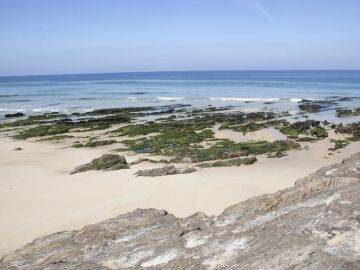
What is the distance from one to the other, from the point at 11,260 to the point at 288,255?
5.13 metres

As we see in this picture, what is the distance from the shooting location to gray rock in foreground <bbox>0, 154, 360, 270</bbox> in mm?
5289

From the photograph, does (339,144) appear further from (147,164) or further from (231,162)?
(147,164)

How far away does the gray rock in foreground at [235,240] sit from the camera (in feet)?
17.4

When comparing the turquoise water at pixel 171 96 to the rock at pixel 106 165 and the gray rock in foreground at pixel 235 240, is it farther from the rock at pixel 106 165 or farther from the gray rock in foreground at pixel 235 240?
the gray rock in foreground at pixel 235 240

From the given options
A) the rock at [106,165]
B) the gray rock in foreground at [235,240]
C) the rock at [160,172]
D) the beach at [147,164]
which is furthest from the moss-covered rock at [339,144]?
the gray rock in foreground at [235,240]

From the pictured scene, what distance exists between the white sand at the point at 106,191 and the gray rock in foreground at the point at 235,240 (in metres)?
4.52

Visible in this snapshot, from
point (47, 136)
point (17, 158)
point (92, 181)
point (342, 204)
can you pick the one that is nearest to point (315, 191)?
point (342, 204)

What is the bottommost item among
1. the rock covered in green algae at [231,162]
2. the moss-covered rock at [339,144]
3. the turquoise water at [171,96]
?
the turquoise water at [171,96]

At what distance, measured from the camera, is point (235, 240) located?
19.8 ft

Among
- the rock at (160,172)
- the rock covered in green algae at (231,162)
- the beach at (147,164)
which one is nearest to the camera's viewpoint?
the beach at (147,164)

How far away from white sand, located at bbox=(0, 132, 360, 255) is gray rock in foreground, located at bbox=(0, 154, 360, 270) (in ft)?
14.8

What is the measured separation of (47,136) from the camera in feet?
102

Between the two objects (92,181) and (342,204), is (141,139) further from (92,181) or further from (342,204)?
(342,204)

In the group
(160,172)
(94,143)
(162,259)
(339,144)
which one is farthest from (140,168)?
(162,259)
